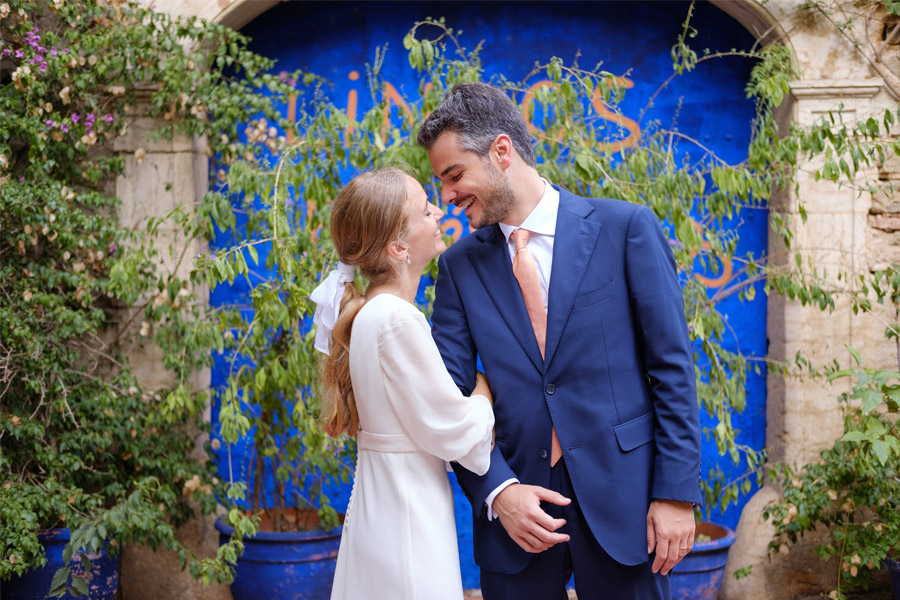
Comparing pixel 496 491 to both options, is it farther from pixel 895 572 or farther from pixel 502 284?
pixel 895 572

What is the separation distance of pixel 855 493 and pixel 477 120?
2.69 metres

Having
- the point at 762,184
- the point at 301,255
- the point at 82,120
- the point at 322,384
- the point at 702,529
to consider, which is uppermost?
the point at 82,120

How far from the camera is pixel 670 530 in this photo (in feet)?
6.43

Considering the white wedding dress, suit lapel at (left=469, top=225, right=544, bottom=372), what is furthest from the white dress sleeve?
suit lapel at (left=469, top=225, right=544, bottom=372)

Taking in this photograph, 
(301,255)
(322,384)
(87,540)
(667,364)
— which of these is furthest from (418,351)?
(87,540)

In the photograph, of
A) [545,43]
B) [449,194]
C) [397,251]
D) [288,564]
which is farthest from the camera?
[545,43]

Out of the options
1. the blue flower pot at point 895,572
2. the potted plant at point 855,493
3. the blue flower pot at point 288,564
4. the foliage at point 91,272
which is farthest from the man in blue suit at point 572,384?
the blue flower pot at point 895,572

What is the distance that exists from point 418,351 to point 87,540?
7.13ft

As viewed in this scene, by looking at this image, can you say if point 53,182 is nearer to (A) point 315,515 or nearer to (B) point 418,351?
(A) point 315,515

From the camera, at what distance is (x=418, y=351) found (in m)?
2.01

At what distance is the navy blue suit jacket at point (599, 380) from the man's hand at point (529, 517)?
56mm

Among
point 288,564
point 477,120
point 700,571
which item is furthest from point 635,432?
point 288,564

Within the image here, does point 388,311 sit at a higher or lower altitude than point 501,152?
lower

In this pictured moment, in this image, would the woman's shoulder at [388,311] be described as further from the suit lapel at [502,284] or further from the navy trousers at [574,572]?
the navy trousers at [574,572]
